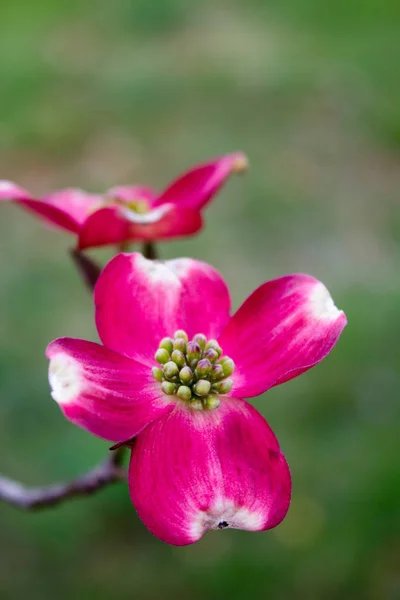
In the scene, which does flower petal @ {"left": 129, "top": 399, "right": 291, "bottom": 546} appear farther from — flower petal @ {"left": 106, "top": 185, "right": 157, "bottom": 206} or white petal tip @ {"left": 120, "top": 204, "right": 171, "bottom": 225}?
flower petal @ {"left": 106, "top": 185, "right": 157, "bottom": 206}

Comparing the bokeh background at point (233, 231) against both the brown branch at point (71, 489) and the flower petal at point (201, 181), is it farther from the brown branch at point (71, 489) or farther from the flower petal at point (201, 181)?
the flower petal at point (201, 181)

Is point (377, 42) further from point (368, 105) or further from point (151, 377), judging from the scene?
point (151, 377)

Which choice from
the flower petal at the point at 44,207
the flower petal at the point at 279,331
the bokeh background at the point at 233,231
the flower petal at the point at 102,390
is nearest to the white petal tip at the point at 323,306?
the flower petal at the point at 279,331

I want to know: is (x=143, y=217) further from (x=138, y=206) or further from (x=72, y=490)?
(x=72, y=490)

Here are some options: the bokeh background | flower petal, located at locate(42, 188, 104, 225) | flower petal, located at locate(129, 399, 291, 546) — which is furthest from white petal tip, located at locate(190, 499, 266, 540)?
the bokeh background

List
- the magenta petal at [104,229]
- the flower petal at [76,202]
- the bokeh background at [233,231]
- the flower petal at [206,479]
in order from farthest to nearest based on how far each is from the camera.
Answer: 1. the bokeh background at [233,231]
2. the flower petal at [76,202]
3. the magenta petal at [104,229]
4. the flower petal at [206,479]

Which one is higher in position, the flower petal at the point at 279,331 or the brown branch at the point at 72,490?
the flower petal at the point at 279,331

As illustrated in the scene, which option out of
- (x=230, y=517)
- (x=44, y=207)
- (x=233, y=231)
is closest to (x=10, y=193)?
(x=44, y=207)
